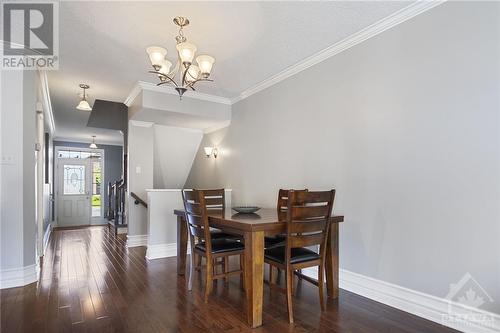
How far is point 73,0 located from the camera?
2.27 meters

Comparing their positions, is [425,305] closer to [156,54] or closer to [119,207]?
[156,54]

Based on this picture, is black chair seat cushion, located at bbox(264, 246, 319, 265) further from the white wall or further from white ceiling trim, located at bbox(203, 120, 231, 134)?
the white wall

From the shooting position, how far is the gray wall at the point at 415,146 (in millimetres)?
1956

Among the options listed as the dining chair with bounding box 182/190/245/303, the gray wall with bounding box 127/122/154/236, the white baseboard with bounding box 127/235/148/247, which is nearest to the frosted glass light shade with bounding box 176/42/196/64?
the dining chair with bounding box 182/190/245/303

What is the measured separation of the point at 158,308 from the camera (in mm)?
2385

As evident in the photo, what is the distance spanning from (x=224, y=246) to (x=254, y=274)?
606mm

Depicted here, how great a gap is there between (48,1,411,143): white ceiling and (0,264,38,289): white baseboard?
7.84 ft

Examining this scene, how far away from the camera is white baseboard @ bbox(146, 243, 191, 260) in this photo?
4.13 metres

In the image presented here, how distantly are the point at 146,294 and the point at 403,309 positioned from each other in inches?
89.8

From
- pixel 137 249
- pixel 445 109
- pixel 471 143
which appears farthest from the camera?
pixel 137 249

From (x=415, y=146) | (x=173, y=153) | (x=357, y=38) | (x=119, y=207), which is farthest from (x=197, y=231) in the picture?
(x=119, y=207)

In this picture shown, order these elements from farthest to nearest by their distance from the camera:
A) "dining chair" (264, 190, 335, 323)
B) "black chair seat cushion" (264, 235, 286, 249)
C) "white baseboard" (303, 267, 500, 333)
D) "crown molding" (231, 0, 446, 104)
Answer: "black chair seat cushion" (264, 235, 286, 249) < "crown molding" (231, 0, 446, 104) < "dining chair" (264, 190, 335, 323) < "white baseboard" (303, 267, 500, 333)

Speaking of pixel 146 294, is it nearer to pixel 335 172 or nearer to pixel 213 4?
pixel 335 172

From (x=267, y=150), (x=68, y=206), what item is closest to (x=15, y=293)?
(x=267, y=150)
